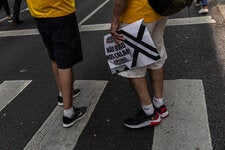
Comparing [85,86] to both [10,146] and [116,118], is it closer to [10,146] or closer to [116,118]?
[116,118]

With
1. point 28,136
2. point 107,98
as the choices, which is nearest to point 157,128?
point 107,98

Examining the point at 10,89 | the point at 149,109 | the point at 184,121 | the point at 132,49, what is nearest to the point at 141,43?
the point at 132,49

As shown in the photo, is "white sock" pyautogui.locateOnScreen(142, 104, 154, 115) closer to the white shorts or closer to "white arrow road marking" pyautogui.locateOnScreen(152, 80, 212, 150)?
"white arrow road marking" pyautogui.locateOnScreen(152, 80, 212, 150)

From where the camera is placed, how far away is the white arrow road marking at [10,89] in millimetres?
5115

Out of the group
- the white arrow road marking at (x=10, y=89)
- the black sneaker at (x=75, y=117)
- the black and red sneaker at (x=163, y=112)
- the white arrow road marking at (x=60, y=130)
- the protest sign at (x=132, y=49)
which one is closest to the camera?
the protest sign at (x=132, y=49)

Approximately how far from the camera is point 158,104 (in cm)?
397

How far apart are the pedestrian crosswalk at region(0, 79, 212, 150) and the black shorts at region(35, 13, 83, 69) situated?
0.70 metres

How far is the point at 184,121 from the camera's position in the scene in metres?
3.85

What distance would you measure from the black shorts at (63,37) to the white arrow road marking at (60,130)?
2.17ft

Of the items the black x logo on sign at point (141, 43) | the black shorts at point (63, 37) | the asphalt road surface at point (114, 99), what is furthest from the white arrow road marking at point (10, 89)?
the black x logo on sign at point (141, 43)

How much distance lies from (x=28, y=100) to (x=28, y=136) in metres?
1.04

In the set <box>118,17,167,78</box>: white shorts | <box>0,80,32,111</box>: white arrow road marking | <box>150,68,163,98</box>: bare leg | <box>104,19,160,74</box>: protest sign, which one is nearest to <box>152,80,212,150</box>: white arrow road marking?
<box>150,68,163,98</box>: bare leg

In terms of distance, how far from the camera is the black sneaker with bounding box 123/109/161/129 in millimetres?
3807

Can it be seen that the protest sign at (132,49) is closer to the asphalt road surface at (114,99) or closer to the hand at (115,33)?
the hand at (115,33)
